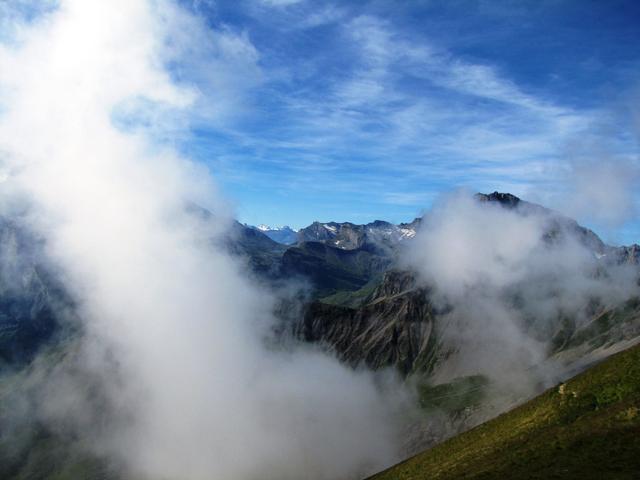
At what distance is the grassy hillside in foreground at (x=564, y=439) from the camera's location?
58.7m

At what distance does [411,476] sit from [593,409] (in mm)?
37086

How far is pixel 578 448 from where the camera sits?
209 feet

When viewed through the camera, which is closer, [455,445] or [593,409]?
[593,409]

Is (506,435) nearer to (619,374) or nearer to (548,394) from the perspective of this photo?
(548,394)

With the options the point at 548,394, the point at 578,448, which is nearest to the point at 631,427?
the point at 578,448

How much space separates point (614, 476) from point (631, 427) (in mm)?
12960

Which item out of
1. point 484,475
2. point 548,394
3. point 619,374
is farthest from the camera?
point 548,394

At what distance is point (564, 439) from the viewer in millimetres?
69000

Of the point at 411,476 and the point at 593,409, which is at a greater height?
the point at 593,409

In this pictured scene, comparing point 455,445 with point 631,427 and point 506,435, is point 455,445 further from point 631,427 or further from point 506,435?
point 631,427

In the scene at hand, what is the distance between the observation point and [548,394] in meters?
95.1

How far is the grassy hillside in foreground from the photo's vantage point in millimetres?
58688

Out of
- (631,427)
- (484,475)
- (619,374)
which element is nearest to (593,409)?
(619,374)

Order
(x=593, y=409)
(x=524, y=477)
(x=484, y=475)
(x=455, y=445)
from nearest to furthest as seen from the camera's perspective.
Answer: (x=524, y=477)
(x=484, y=475)
(x=593, y=409)
(x=455, y=445)
